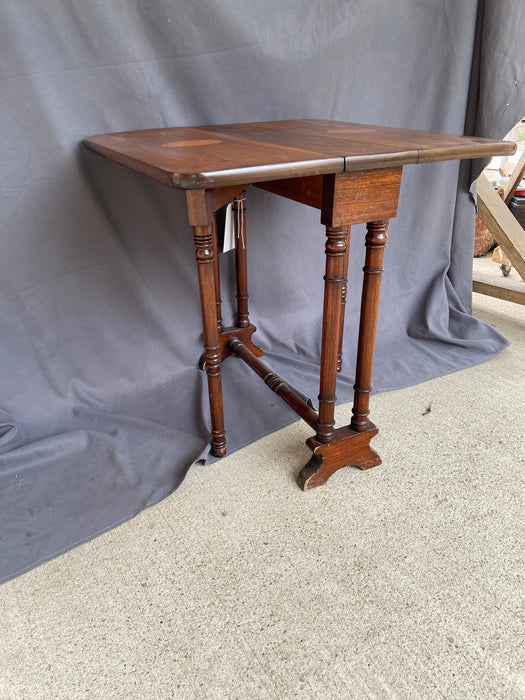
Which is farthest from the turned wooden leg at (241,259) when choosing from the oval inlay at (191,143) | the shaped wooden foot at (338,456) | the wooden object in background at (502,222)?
the wooden object in background at (502,222)

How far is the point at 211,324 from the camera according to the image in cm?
147

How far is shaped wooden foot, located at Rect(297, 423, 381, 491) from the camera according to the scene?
5.11 ft

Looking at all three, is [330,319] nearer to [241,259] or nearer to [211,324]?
[211,324]

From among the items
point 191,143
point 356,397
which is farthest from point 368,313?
point 191,143

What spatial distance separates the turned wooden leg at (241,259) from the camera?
6.23 feet

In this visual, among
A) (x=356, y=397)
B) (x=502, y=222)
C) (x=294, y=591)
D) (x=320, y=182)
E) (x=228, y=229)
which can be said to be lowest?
(x=294, y=591)

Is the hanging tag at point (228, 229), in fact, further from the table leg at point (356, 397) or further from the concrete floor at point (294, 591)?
the concrete floor at point (294, 591)

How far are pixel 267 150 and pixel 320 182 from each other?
0.50 ft

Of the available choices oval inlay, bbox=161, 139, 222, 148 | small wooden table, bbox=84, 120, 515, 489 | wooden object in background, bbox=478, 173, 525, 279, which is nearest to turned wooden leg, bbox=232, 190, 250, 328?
small wooden table, bbox=84, 120, 515, 489

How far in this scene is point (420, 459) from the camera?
1.69 m

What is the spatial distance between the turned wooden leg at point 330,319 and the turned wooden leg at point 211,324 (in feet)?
1.03

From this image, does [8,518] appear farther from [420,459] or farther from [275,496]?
[420,459]

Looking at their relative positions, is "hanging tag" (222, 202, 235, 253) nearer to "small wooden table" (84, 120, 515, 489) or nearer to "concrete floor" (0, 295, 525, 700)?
"small wooden table" (84, 120, 515, 489)

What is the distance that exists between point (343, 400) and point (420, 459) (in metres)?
0.40
